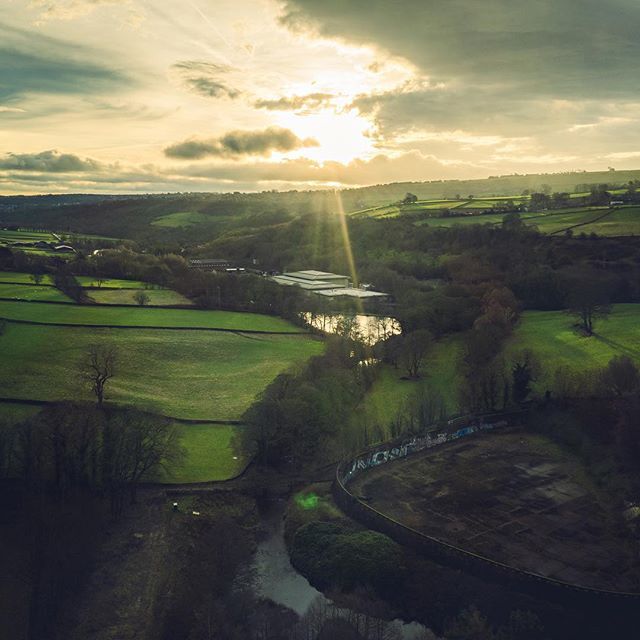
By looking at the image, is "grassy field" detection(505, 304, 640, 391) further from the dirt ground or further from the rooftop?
the rooftop

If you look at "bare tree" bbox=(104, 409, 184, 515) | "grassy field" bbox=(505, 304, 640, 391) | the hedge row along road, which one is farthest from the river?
"grassy field" bbox=(505, 304, 640, 391)

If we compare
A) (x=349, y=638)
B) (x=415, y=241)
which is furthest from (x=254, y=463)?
(x=415, y=241)

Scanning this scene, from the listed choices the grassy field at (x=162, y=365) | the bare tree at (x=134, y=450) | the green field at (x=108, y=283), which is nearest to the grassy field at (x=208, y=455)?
the bare tree at (x=134, y=450)

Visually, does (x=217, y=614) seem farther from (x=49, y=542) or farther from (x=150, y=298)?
(x=150, y=298)

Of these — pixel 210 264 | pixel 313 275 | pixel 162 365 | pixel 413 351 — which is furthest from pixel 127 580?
pixel 210 264

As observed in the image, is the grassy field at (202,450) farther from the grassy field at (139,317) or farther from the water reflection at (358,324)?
the water reflection at (358,324)
